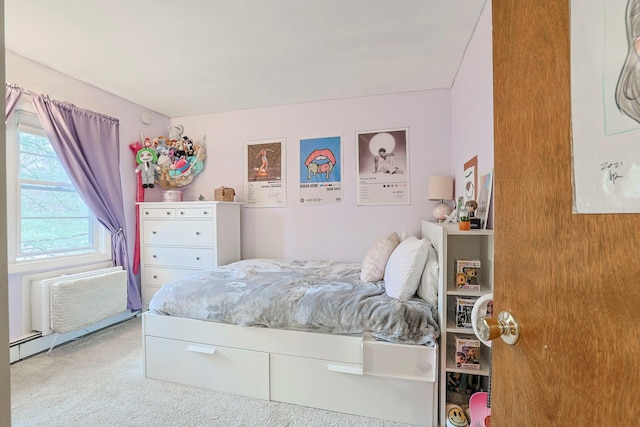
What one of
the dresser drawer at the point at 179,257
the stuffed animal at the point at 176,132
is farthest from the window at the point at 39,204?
the stuffed animal at the point at 176,132

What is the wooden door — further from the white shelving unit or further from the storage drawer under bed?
the storage drawer under bed

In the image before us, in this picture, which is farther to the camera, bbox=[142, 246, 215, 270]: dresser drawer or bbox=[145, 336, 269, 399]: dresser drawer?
bbox=[142, 246, 215, 270]: dresser drawer

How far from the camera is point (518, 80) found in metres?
0.59

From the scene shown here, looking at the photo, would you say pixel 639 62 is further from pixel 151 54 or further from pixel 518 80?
pixel 151 54

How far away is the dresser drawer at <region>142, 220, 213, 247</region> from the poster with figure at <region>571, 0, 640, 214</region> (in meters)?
3.06

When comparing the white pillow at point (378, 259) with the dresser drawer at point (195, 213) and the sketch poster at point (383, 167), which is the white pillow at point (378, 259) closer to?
the sketch poster at point (383, 167)

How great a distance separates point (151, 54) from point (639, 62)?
2804 millimetres

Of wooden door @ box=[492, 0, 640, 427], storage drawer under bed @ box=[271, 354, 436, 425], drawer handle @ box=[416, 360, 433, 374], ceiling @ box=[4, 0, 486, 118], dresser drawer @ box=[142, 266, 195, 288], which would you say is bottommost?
storage drawer under bed @ box=[271, 354, 436, 425]

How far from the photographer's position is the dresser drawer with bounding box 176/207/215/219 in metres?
3.05

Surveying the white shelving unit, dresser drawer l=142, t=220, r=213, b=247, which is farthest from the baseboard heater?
the white shelving unit

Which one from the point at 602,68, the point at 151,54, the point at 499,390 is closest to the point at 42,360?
the point at 151,54

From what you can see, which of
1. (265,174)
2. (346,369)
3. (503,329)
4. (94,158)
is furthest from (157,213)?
(503,329)

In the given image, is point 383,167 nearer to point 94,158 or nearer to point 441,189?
point 441,189

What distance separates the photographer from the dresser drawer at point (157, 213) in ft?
10.3
